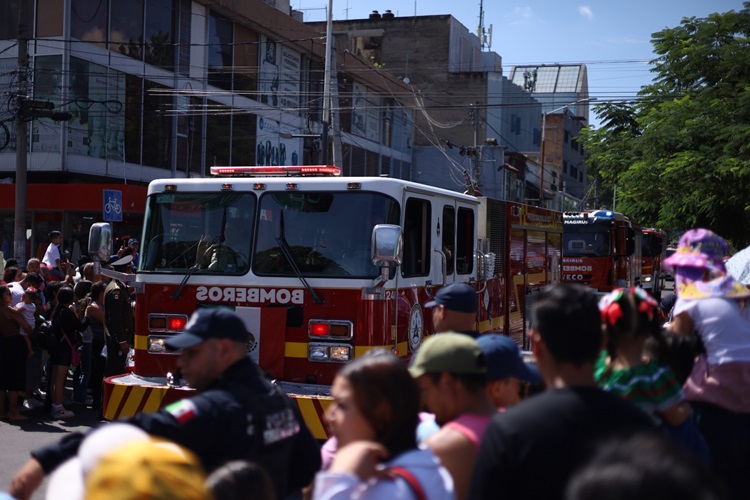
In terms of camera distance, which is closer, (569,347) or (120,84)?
(569,347)

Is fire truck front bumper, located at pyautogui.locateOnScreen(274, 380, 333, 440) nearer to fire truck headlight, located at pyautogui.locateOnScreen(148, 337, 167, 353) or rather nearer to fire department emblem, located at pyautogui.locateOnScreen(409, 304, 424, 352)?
fire department emblem, located at pyautogui.locateOnScreen(409, 304, 424, 352)

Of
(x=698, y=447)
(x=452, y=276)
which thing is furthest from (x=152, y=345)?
(x=698, y=447)

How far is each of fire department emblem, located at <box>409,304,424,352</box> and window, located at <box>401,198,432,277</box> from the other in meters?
0.37

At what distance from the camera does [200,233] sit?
8.90 metres

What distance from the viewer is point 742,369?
4.50 m

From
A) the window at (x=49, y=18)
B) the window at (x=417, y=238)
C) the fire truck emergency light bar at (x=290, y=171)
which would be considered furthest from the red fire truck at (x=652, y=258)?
the fire truck emergency light bar at (x=290, y=171)

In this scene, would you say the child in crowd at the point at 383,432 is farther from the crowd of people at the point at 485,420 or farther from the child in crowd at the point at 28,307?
the child in crowd at the point at 28,307

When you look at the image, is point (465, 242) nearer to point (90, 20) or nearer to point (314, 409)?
point (314, 409)

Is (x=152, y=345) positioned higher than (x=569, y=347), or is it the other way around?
(x=569, y=347)

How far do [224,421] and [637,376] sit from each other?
1727mm

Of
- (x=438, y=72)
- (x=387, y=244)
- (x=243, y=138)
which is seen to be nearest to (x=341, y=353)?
(x=387, y=244)

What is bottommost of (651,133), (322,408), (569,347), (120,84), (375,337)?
(322,408)

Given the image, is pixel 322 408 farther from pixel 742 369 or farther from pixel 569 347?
pixel 569 347

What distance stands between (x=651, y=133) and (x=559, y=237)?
6.47 metres
